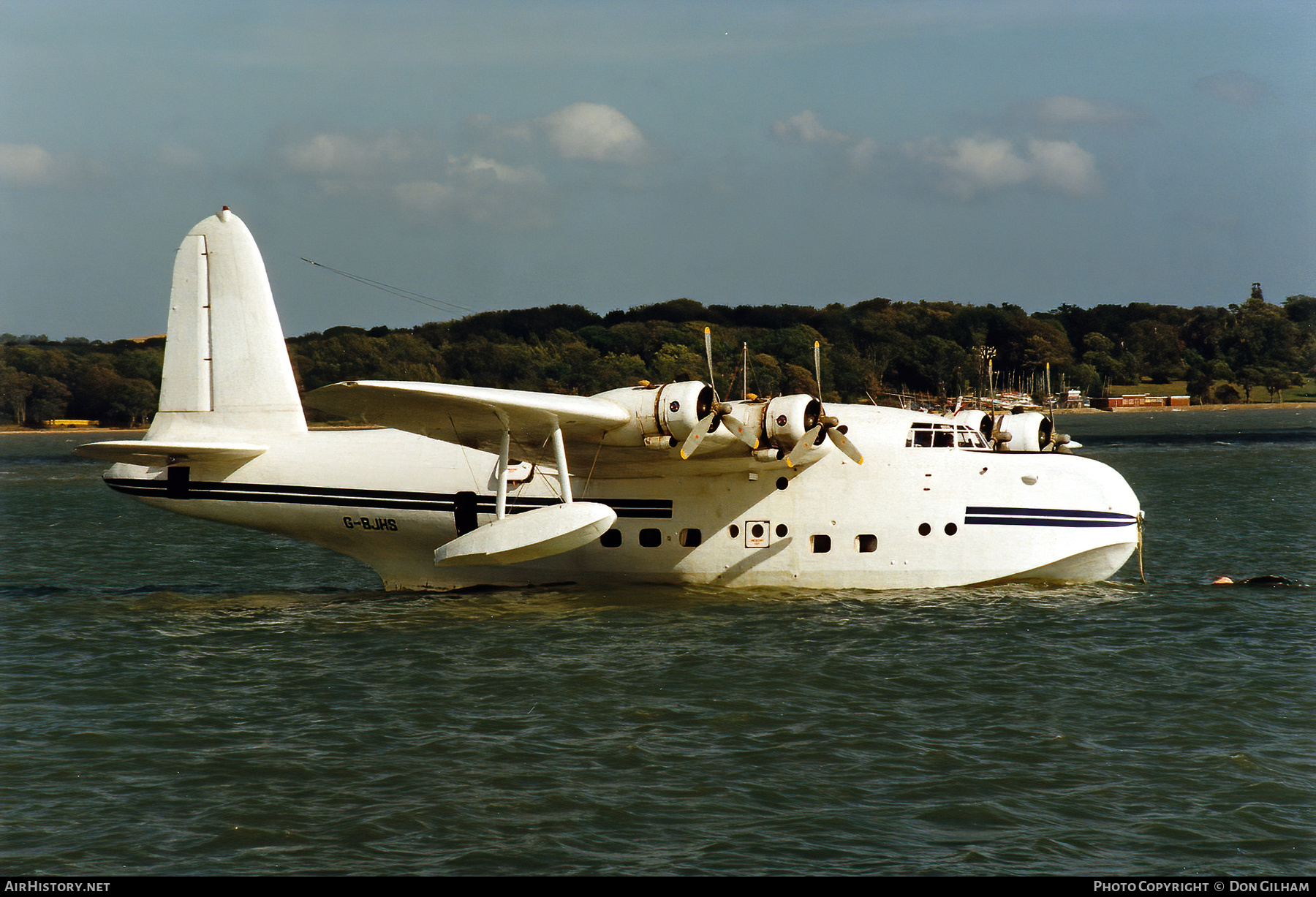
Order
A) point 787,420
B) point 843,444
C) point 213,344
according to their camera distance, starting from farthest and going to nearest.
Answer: point 213,344, point 843,444, point 787,420

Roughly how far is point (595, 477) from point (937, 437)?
221 inches

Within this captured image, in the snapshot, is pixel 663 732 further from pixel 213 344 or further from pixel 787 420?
pixel 213 344

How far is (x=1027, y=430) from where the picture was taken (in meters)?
20.2

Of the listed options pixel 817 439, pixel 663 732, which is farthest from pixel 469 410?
pixel 663 732

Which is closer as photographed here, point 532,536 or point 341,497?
point 532,536

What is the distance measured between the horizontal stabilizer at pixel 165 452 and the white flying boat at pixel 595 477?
5 centimetres

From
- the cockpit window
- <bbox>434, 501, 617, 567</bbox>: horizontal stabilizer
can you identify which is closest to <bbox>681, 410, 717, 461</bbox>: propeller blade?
<bbox>434, 501, 617, 567</bbox>: horizontal stabilizer

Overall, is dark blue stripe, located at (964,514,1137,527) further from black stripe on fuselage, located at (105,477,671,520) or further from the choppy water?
black stripe on fuselage, located at (105,477,671,520)

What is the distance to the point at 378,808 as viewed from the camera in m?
9.62

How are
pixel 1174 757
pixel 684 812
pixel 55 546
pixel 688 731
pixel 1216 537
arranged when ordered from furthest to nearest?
pixel 55 546, pixel 1216 537, pixel 688 731, pixel 1174 757, pixel 684 812

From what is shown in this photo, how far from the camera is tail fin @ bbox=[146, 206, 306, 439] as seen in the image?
63.9ft
